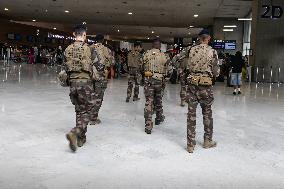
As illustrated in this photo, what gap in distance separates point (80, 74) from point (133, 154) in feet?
4.13

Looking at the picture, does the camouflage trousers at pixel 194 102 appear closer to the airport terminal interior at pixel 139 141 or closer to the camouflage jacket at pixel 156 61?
the airport terminal interior at pixel 139 141

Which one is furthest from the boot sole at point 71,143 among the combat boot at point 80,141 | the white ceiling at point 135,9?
the white ceiling at point 135,9

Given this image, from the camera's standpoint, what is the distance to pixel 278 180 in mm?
3752

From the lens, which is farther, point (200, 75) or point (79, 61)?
point (200, 75)

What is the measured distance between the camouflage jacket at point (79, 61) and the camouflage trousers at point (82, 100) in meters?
0.11

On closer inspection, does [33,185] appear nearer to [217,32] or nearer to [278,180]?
[278,180]

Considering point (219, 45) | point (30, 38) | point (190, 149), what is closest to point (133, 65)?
point (190, 149)

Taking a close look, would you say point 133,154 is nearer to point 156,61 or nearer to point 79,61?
point 79,61

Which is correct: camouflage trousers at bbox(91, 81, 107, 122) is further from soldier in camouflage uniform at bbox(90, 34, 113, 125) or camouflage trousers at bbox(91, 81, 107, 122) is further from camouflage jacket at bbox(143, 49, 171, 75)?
camouflage jacket at bbox(143, 49, 171, 75)

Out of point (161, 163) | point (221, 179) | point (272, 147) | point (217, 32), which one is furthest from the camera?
point (217, 32)

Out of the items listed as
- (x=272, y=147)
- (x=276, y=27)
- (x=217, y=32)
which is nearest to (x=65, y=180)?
(x=272, y=147)

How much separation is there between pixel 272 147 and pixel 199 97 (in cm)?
140

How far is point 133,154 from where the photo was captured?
4.55 metres

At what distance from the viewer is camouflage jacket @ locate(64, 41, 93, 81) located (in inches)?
182
